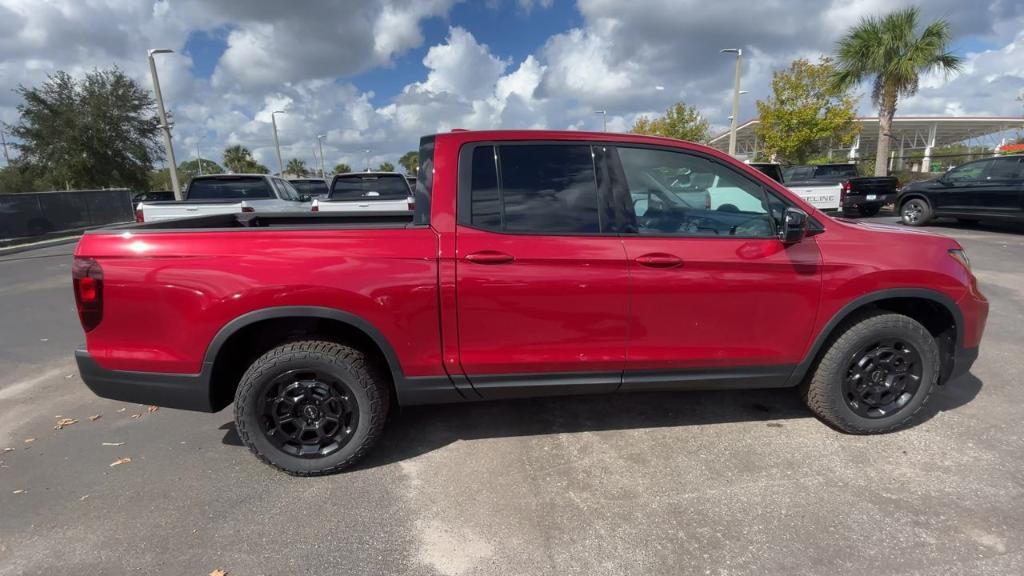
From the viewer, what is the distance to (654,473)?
9.36 ft

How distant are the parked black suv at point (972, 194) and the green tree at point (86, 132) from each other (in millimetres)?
32249

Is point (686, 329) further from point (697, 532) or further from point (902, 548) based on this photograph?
point (902, 548)

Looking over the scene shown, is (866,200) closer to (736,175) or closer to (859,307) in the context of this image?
(859,307)

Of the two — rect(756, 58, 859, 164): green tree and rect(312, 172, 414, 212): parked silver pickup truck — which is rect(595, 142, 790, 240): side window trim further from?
rect(756, 58, 859, 164): green tree

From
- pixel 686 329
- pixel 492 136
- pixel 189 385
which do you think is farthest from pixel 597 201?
pixel 189 385

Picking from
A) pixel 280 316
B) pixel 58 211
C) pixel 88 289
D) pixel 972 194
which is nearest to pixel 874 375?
pixel 280 316

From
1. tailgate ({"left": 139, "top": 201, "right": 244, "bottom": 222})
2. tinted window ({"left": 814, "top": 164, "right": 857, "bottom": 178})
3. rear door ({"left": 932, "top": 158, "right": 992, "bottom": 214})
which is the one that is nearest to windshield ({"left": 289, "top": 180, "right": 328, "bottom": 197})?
tailgate ({"left": 139, "top": 201, "right": 244, "bottom": 222})

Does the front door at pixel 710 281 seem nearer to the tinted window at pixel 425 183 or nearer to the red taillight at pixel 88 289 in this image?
the tinted window at pixel 425 183

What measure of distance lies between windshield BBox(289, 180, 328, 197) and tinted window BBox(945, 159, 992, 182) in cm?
1887

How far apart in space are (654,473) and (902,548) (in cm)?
110

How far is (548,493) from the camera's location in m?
2.71

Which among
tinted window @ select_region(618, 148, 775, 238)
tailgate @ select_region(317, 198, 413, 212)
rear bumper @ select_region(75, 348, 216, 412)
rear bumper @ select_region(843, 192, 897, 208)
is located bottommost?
rear bumper @ select_region(75, 348, 216, 412)

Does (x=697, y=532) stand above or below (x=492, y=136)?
below

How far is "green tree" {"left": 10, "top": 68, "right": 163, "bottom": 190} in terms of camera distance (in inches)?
966
